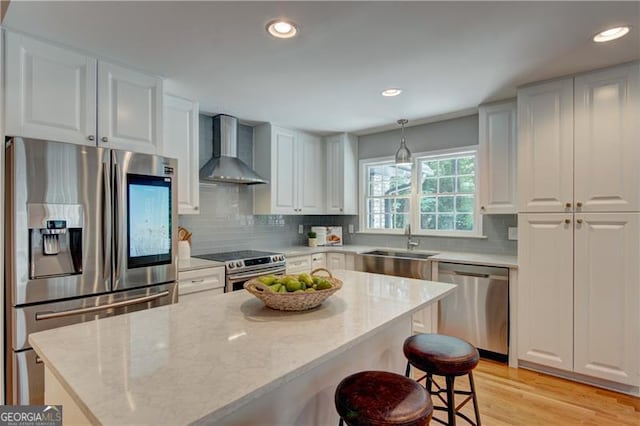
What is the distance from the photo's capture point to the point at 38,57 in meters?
1.96

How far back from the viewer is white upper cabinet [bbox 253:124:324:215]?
3895 mm

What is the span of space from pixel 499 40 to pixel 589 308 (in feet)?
6.58

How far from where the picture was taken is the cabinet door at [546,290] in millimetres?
2592

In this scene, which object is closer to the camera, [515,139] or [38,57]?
[38,57]

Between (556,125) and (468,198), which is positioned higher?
(556,125)

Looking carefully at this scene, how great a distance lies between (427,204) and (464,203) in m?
0.43

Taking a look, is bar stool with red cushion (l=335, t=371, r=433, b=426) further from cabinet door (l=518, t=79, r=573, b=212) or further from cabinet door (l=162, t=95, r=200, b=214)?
cabinet door (l=162, t=95, r=200, b=214)

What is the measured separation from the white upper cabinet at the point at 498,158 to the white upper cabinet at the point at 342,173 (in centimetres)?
166

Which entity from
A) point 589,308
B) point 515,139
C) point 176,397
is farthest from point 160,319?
point 515,139

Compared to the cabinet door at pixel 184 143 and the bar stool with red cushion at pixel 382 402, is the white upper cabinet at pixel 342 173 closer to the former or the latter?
the cabinet door at pixel 184 143

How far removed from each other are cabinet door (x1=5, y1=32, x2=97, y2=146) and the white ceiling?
0.34 feet

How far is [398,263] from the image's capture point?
354cm

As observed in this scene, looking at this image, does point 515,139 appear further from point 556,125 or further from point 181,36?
point 181,36

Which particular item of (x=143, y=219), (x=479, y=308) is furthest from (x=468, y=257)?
(x=143, y=219)
